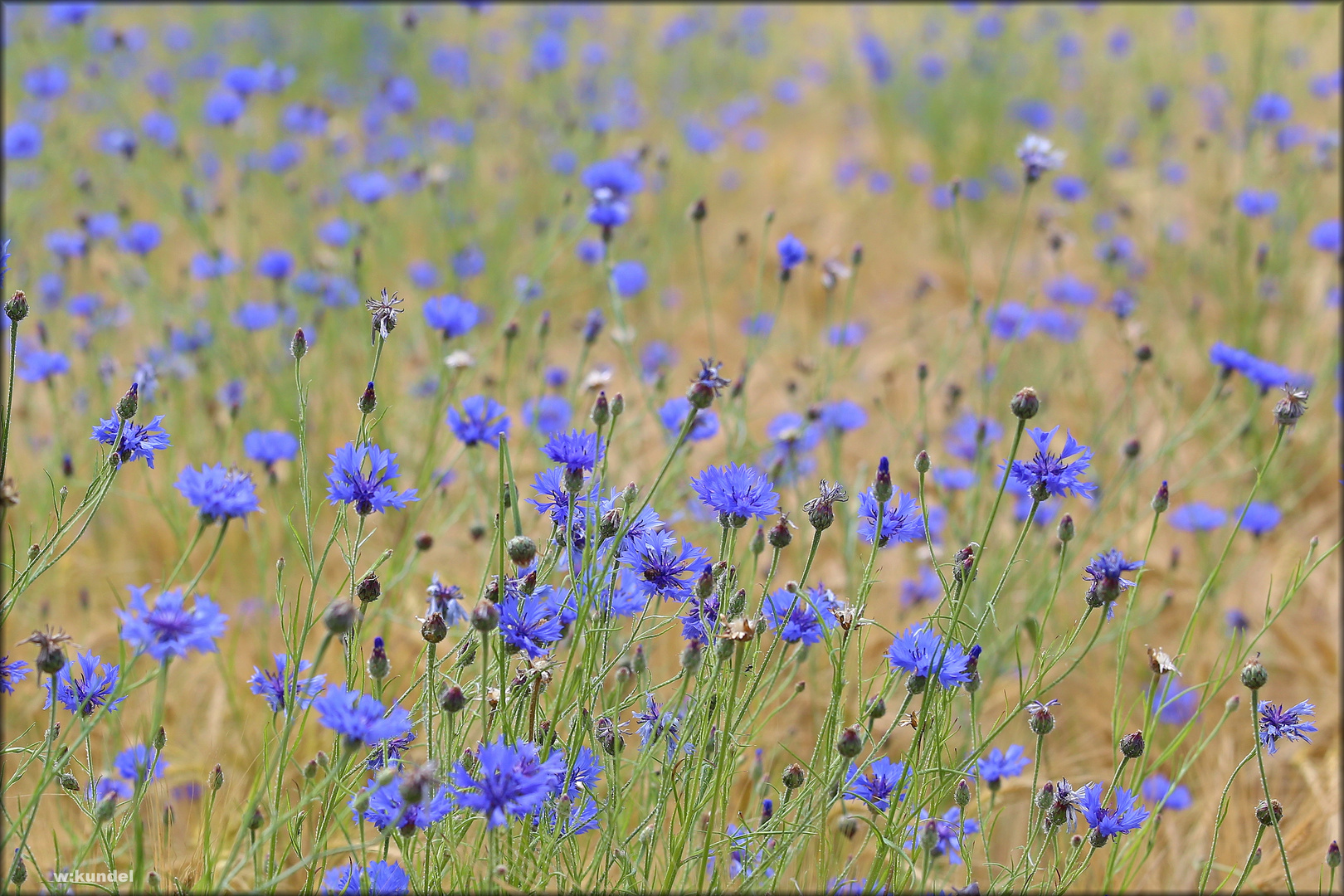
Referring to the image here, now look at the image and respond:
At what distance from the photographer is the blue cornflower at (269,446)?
199cm

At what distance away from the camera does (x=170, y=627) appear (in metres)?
0.90

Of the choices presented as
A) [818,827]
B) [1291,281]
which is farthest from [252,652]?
[1291,281]

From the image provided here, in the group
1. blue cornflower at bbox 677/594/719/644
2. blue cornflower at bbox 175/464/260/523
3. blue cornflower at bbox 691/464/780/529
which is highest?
blue cornflower at bbox 691/464/780/529

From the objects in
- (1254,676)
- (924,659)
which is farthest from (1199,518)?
(924,659)

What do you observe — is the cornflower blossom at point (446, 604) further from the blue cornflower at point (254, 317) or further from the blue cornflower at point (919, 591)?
the blue cornflower at point (254, 317)

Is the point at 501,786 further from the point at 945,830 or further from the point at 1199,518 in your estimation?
the point at 1199,518

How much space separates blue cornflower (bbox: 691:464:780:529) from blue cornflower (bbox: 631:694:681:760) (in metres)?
0.23

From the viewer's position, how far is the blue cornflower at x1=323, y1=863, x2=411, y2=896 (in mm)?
1039

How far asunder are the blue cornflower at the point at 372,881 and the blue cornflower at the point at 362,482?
369mm

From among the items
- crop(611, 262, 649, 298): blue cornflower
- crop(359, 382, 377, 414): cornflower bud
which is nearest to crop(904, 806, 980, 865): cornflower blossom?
crop(359, 382, 377, 414): cornflower bud

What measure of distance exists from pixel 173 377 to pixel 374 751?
1.78m

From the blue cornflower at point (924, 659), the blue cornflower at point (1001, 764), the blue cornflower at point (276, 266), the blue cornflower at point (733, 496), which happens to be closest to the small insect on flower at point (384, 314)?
the blue cornflower at point (733, 496)

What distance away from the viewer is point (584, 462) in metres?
1.19

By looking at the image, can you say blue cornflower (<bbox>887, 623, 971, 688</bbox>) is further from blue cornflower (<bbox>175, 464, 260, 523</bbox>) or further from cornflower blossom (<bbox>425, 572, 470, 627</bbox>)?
blue cornflower (<bbox>175, 464, 260, 523</bbox>)
